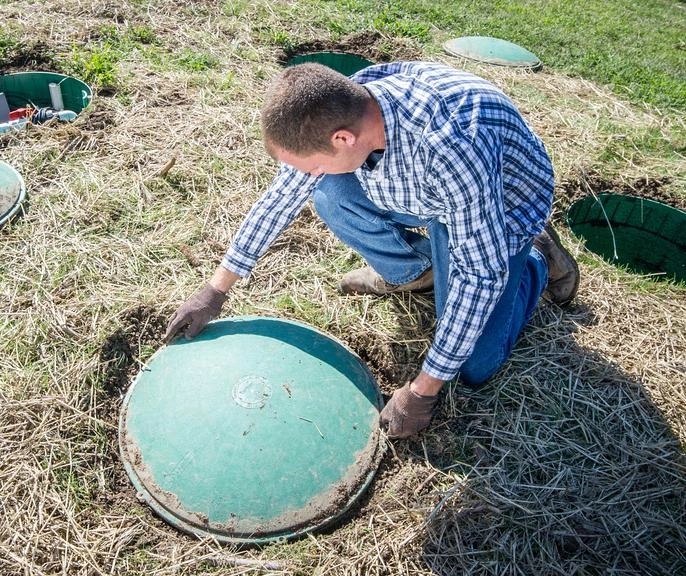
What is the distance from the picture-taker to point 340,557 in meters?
Result: 1.95

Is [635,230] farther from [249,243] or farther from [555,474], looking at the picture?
[249,243]

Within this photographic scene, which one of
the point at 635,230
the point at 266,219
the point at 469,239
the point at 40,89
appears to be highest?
the point at 469,239

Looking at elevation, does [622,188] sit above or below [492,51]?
below

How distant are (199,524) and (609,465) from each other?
144 centimetres

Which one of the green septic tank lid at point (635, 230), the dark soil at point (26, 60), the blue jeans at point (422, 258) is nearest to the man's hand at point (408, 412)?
the blue jeans at point (422, 258)

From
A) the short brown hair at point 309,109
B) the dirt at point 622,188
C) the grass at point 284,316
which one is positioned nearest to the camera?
the short brown hair at point 309,109

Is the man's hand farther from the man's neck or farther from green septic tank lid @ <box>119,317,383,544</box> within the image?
the man's neck

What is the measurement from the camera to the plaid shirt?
1.82m

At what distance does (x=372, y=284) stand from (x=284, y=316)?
41 centimetres

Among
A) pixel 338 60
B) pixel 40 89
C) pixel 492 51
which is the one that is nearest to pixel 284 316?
pixel 40 89

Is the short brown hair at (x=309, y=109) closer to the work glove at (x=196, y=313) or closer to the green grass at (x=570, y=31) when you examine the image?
the work glove at (x=196, y=313)

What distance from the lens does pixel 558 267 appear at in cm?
269

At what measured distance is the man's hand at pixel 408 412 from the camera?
208cm

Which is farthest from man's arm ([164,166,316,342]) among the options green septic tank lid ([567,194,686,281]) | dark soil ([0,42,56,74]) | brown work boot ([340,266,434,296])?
dark soil ([0,42,56,74])
